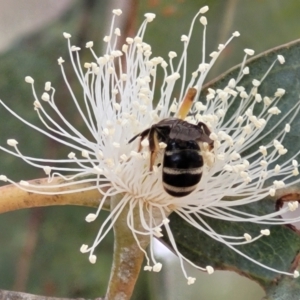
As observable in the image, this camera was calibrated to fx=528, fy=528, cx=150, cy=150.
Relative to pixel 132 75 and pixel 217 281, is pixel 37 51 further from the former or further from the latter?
pixel 217 281

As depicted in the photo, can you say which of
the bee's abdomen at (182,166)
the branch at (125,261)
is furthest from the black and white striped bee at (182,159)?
the branch at (125,261)

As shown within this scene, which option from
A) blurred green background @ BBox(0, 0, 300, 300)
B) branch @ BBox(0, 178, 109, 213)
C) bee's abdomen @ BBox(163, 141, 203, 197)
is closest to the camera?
bee's abdomen @ BBox(163, 141, 203, 197)

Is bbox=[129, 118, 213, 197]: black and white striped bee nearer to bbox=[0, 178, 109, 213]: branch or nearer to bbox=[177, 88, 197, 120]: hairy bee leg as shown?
bbox=[177, 88, 197, 120]: hairy bee leg

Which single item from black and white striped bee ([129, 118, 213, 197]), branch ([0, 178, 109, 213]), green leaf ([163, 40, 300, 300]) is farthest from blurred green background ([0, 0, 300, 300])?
black and white striped bee ([129, 118, 213, 197])

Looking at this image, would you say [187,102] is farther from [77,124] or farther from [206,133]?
[77,124]

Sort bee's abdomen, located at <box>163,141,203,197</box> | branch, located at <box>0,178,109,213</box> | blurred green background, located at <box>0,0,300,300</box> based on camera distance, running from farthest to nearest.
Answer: blurred green background, located at <box>0,0,300,300</box> < branch, located at <box>0,178,109,213</box> < bee's abdomen, located at <box>163,141,203,197</box>

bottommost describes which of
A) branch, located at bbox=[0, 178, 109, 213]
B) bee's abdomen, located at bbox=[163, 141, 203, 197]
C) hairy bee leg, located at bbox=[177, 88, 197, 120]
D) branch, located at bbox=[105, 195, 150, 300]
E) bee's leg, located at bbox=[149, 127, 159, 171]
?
branch, located at bbox=[105, 195, 150, 300]

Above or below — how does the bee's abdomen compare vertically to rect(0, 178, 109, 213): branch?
above
